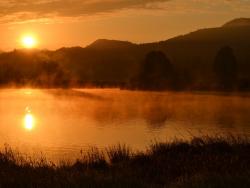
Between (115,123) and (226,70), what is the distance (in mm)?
49996

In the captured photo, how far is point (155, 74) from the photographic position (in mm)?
86625

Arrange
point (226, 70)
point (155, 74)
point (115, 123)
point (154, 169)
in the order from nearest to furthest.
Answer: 1. point (154, 169)
2. point (115, 123)
3. point (155, 74)
4. point (226, 70)

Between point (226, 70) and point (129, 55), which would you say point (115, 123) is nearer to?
point (226, 70)

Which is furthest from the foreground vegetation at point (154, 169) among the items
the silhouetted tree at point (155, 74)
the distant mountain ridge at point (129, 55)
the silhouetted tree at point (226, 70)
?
the distant mountain ridge at point (129, 55)

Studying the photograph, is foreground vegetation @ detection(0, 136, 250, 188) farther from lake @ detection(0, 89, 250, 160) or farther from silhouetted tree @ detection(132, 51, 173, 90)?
silhouetted tree @ detection(132, 51, 173, 90)

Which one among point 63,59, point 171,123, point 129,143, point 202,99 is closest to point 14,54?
point 63,59

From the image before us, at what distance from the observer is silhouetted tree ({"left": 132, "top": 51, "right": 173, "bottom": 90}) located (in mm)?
86438

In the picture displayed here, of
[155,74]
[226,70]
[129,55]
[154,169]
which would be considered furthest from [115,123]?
[129,55]

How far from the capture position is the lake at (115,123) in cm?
2833

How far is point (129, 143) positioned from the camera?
28094 mm

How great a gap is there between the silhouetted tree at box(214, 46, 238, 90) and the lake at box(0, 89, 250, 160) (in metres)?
15.4

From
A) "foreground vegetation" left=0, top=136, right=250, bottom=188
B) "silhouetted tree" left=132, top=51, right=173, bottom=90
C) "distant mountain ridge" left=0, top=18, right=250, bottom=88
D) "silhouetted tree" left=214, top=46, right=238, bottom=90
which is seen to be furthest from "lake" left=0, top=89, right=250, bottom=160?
"distant mountain ridge" left=0, top=18, right=250, bottom=88

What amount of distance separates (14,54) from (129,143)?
11276cm

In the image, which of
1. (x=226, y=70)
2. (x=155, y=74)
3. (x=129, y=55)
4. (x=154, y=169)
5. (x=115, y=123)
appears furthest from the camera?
(x=129, y=55)
